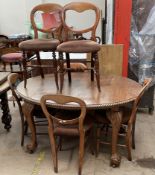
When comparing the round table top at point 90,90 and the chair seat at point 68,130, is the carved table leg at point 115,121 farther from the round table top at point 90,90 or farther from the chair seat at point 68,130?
the chair seat at point 68,130

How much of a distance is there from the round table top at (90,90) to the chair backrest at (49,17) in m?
0.63

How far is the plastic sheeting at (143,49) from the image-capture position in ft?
12.2

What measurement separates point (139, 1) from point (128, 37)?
53cm

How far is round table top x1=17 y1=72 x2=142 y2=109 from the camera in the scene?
8.25 feet

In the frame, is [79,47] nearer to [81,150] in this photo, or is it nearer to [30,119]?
[30,119]

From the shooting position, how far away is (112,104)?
246 cm

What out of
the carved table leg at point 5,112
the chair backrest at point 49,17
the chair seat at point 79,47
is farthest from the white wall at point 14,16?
the chair seat at point 79,47

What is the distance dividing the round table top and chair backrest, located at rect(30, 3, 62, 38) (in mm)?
630

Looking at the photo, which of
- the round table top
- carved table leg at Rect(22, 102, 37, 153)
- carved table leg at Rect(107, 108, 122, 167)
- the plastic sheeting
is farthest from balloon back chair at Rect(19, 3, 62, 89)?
the plastic sheeting

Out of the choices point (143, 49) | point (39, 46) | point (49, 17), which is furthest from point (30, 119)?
point (143, 49)

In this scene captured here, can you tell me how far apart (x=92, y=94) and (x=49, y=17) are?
1.39 meters

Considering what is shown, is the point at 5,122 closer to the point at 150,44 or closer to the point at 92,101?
the point at 92,101

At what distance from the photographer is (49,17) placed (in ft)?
11.4

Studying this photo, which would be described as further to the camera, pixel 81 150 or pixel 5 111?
pixel 5 111
